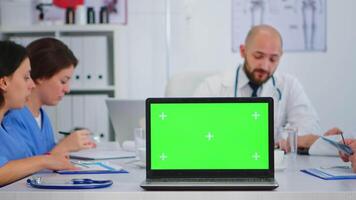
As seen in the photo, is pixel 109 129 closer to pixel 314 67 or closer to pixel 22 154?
pixel 314 67

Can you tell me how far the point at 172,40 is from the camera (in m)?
4.34

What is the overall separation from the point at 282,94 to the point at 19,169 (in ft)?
5.61

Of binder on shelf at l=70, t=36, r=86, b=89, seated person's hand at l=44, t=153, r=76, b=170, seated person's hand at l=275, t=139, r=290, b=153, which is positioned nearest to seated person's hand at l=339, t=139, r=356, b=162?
seated person's hand at l=275, t=139, r=290, b=153

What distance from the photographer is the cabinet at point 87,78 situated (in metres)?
3.98

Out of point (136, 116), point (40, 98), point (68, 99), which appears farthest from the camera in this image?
point (68, 99)

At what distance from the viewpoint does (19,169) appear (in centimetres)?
169

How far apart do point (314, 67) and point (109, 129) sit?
150 centimetres

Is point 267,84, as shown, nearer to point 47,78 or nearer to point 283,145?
point 283,145

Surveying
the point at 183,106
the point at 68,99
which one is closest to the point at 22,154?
the point at 183,106

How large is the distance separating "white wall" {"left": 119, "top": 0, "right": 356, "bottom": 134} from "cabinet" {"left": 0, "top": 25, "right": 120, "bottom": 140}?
1.19 ft

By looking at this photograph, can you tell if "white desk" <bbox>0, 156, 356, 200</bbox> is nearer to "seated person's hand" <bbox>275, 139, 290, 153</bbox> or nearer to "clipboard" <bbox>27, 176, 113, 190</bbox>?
"clipboard" <bbox>27, 176, 113, 190</bbox>

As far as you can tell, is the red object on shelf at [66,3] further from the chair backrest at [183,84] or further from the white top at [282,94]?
the white top at [282,94]

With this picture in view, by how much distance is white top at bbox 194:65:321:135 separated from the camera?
116 inches

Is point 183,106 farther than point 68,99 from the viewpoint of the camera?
No
